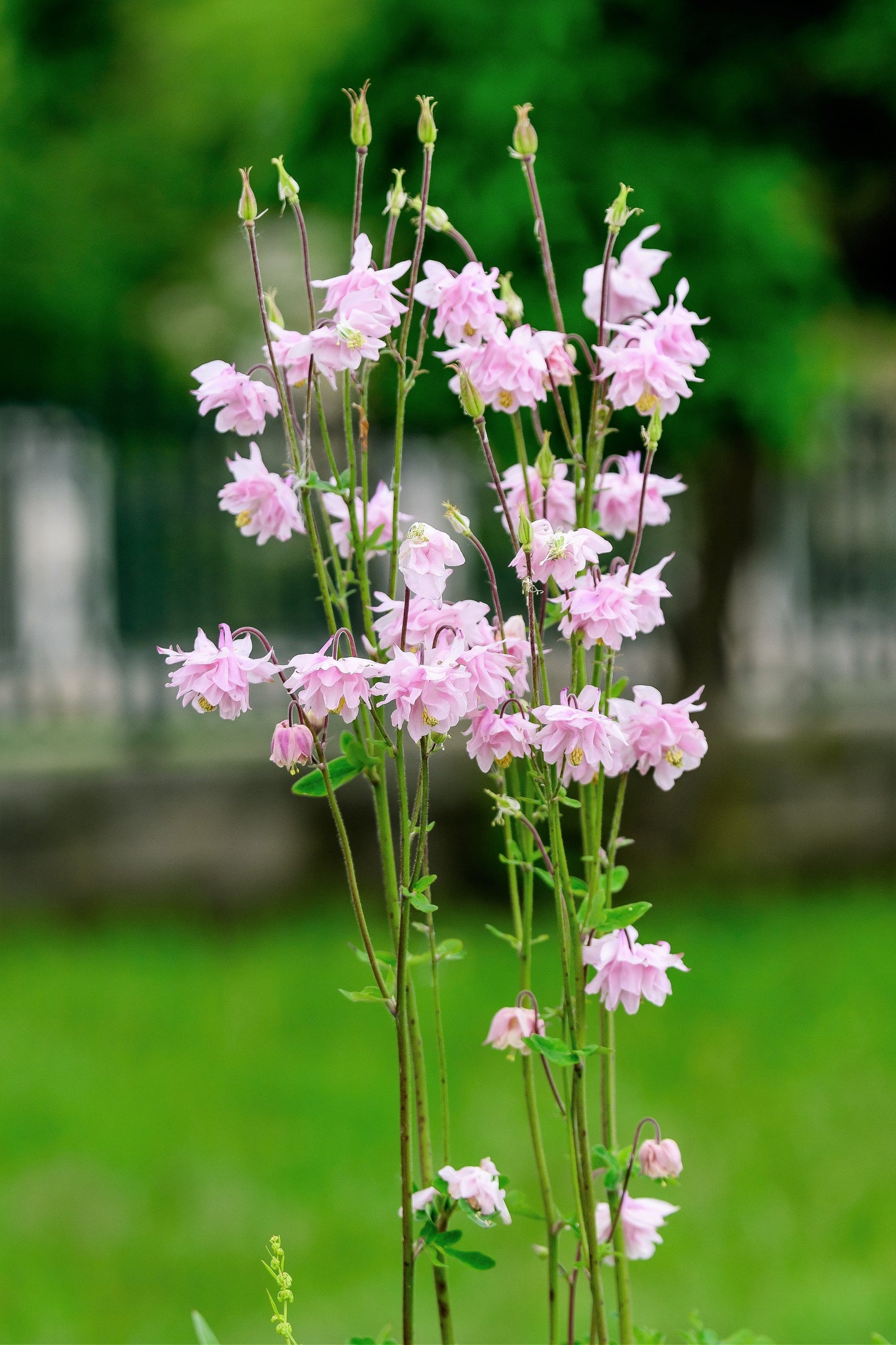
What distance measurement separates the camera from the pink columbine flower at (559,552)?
3.78 ft

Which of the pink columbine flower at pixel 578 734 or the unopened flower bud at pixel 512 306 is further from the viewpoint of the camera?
the unopened flower bud at pixel 512 306

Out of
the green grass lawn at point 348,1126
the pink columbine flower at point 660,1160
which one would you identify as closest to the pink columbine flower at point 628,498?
the pink columbine flower at point 660,1160

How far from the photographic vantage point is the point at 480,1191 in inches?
49.8

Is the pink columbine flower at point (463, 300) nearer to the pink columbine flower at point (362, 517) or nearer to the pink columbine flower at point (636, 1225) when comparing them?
the pink columbine flower at point (362, 517)

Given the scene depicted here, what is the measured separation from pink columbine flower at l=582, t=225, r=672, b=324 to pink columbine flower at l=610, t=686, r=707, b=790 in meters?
0.37

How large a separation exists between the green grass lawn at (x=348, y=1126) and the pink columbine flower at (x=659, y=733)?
175 cm

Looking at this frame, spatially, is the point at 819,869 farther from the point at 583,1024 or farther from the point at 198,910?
the point at 583,1024

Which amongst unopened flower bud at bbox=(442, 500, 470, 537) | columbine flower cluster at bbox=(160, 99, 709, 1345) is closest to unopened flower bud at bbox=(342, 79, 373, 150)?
columbine flower cluster at bbox=(160, 99, 709, 1345)

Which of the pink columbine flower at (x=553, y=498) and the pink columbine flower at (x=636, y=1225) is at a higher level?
the pink columbine flower at (x=553, y=498)

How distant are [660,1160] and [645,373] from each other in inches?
27.4

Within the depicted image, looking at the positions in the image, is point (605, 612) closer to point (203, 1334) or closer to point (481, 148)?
point (203, 1334)

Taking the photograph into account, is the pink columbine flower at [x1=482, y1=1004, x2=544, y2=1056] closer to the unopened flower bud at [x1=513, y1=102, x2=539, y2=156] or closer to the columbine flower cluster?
the columbine flower cluster

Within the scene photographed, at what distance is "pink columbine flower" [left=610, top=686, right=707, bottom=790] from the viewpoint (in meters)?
1.28

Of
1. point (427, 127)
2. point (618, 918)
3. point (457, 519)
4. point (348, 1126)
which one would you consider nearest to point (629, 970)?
point (618, 918)
